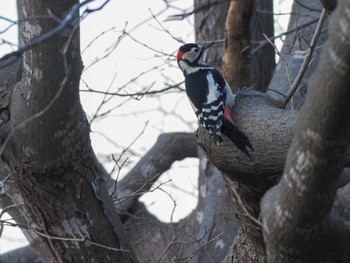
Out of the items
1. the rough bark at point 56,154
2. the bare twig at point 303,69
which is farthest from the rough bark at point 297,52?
the rough bark at point 56,154

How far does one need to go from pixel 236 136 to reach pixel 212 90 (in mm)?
1068

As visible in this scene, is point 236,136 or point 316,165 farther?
point 236,136

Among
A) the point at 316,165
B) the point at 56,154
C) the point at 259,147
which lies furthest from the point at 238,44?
the point at 316,165

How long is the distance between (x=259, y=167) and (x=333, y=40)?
4.29 ft

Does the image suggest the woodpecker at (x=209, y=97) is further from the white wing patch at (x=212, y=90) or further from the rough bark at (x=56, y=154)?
the rough bark at (x=56, y=154)

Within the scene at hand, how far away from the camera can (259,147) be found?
383 cm

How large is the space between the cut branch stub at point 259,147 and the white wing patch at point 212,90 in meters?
0.67

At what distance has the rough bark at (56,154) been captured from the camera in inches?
149

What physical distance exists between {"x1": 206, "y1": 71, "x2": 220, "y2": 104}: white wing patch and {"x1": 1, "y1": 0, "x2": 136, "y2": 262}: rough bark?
963mm

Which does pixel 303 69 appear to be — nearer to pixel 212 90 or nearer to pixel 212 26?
pixel 212 90

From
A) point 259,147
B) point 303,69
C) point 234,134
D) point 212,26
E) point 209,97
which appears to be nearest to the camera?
point 259,147

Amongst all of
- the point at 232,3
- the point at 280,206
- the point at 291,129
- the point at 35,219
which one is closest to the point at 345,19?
the point at 280,206

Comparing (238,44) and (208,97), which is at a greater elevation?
(238,44)

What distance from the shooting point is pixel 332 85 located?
2.65 meters
